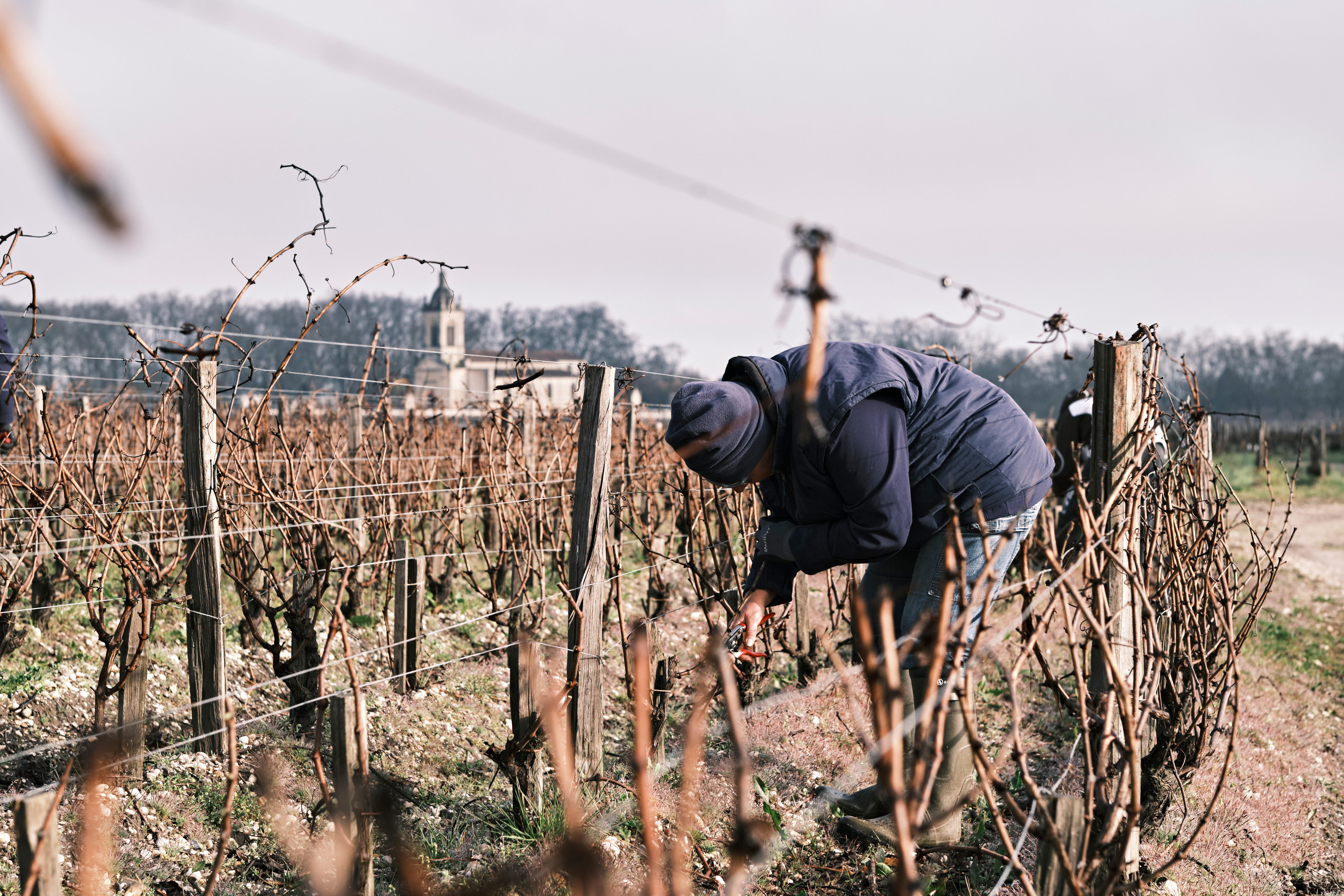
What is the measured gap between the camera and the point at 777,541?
255 cm

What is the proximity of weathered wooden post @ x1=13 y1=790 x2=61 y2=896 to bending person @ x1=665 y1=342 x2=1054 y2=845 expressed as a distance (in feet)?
4.67

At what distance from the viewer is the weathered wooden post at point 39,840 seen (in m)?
1.19

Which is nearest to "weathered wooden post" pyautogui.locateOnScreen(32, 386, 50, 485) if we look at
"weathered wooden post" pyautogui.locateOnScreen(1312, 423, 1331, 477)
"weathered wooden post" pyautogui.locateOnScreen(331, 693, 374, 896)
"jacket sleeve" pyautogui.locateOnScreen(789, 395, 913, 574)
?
"weathered wooden post" pyautogui.locateOnScreen(331, 693, 374, 896)

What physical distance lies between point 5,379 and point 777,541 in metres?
3.39

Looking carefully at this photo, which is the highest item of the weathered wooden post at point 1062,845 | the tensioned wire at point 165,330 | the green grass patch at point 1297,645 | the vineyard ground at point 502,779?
the tensioned wire at point 165,330

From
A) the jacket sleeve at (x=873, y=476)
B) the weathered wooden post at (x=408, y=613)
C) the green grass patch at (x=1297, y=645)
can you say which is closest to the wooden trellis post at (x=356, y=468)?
the weathered wooden post at (x=408, y=613)

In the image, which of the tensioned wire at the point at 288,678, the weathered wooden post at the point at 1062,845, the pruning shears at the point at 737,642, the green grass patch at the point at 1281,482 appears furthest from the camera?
the green grass patch at the point at 1281,482

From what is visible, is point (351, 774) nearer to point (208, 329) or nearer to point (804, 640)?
point (208, 329)

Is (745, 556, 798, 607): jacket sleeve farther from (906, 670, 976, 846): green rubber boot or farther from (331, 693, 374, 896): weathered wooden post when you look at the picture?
(331, 693, 374, 896): weathered wooden post

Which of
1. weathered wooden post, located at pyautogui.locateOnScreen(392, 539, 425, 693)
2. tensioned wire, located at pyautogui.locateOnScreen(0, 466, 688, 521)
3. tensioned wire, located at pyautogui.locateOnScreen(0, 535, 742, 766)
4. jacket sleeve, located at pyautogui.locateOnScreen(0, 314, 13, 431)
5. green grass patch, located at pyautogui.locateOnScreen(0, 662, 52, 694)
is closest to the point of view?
tensioned wire, located at pyautogui.locateOnScreen(0, 535, 742, 766)

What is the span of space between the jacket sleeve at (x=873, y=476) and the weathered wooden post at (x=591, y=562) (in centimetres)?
87

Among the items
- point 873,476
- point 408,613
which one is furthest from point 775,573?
point 408,613

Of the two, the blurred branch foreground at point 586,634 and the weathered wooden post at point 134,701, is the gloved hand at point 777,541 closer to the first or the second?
the blurred branch foreground at point 586,634

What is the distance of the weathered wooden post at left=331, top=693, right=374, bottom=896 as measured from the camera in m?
1.65
